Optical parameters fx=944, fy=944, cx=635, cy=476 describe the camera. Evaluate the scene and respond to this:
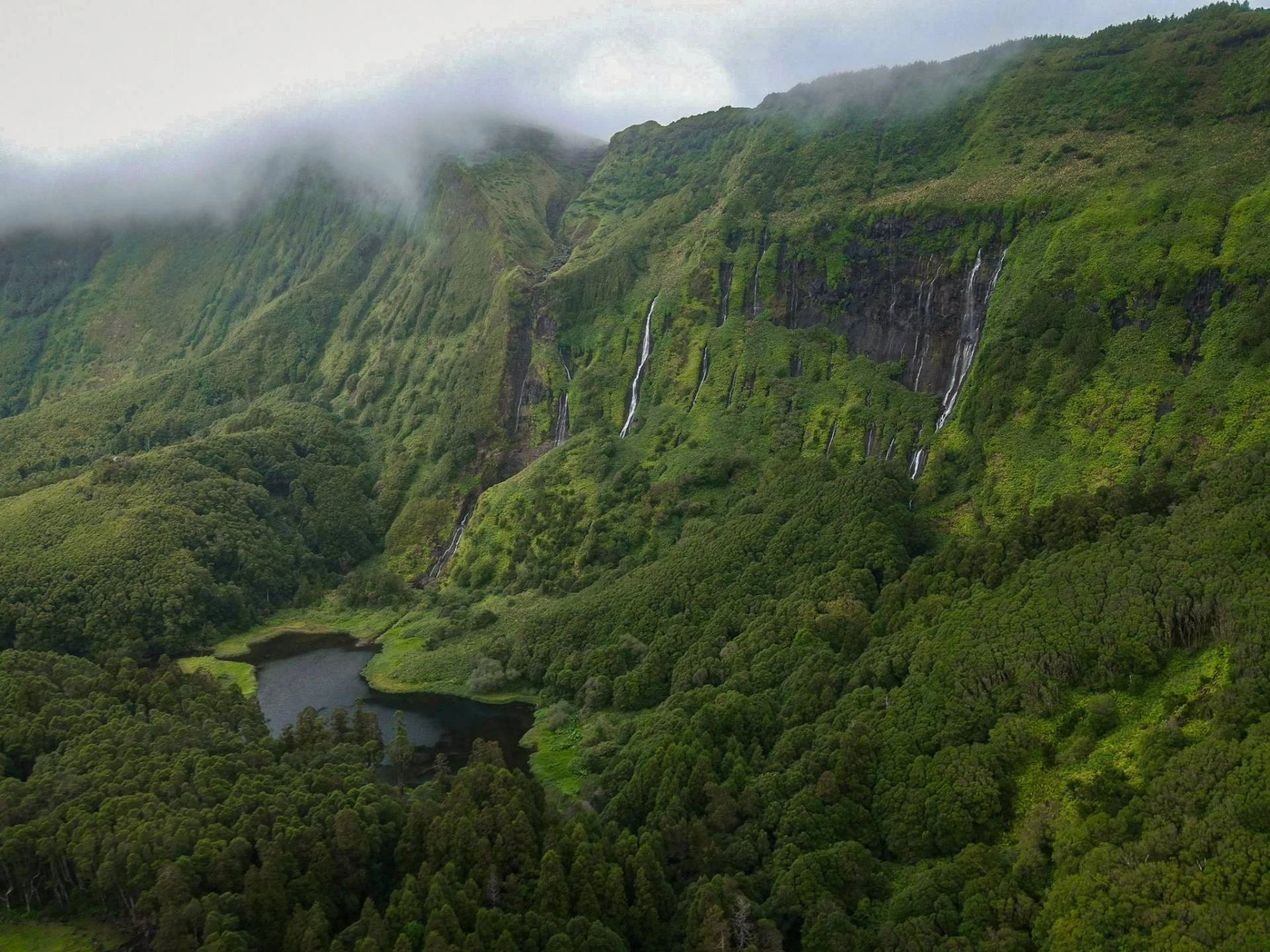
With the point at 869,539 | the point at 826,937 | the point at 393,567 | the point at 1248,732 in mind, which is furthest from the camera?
the point at 393,567

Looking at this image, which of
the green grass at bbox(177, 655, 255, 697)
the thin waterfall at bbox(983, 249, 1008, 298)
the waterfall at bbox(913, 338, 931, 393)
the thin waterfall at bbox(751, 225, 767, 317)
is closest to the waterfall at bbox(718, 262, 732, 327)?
the thin waterfall at bbox(751, 225, 767, 317)

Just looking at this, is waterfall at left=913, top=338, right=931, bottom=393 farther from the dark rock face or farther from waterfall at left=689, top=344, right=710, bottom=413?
waterfall at left=689, top=344, right=710, bottom=413

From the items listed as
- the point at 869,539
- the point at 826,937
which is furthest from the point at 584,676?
the point at 826,937

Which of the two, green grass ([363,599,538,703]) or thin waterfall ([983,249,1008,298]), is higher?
thin waterfall ([983,249,1008,298])

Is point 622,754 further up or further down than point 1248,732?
further down

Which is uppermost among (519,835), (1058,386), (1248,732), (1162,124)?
(1162,124)

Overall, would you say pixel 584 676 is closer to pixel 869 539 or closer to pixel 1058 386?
pixel 869 539
